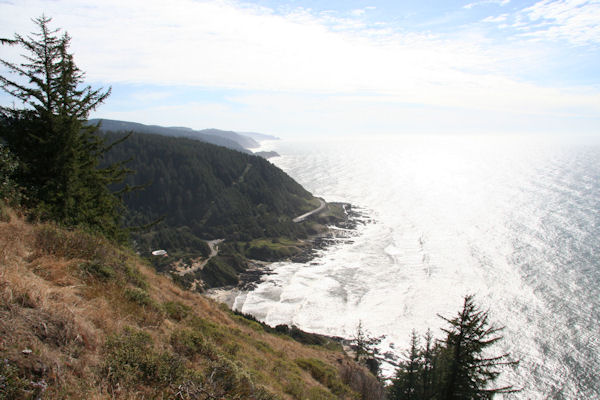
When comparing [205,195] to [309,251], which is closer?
[309,251]

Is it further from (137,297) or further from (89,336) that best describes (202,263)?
(89,336)

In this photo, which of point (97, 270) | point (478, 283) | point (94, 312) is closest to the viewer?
point (94, 312)

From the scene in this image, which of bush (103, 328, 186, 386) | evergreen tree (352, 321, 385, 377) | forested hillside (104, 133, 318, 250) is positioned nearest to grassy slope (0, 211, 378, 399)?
bush (103, 328, 186, 386)

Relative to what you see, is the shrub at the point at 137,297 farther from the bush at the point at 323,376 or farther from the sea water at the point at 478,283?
the sea water at the point at 478,283

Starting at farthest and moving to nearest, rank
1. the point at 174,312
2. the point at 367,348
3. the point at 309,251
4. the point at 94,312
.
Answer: the point at 309,251
the point at 367,348
the point at 174,312
the point at 94,312

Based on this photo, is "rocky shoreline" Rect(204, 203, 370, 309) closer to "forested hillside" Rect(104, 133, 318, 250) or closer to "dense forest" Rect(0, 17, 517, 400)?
"forested hillside" Rect(104, 133, 318, 250)

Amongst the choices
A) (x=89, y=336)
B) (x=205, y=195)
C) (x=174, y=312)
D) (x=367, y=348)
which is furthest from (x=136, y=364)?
(x=205, y=195)

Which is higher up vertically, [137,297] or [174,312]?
[137,297]
